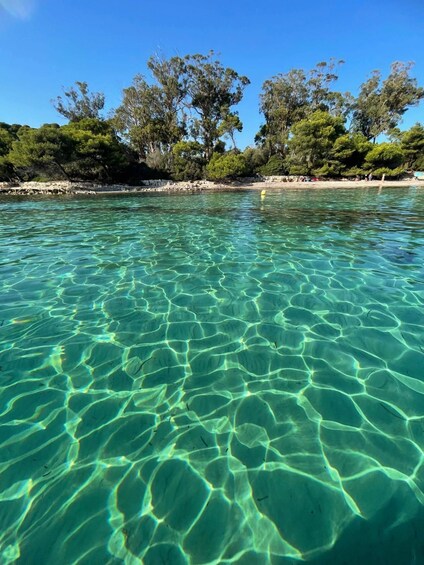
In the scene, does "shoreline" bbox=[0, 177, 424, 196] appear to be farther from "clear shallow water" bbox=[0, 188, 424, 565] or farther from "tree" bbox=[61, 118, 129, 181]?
"clear shallow water" bbox=[0, 188, 424, 565]

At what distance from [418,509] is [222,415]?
147 cm

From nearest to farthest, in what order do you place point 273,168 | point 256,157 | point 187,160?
point 187,160 < point 273,168 < point 256,157

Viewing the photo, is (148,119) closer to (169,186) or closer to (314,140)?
(169,186)

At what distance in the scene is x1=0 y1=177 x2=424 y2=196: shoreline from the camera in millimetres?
29406

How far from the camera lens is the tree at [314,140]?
35.4 meters

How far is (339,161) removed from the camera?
37438mm

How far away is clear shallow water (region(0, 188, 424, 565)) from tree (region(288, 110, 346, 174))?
36.3 metres

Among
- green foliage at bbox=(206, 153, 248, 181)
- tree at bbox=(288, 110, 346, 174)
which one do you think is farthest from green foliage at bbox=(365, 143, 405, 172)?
green foliage at bbox=(206, 153, 248, 181)

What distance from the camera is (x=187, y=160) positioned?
3975cm

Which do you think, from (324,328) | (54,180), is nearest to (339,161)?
(54,180)

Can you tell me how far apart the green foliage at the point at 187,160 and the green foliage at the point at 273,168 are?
977 cm

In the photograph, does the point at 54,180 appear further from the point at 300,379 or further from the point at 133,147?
the point at 300,379

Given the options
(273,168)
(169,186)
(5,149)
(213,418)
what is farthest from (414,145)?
(5,149)

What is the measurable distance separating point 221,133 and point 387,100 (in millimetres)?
28909
